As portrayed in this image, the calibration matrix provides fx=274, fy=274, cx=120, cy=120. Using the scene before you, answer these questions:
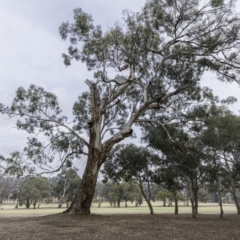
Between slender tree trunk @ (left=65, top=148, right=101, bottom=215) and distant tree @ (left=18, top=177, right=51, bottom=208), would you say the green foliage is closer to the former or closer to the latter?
distant tree @ (left=18, top=177, right=51, bottom=208)

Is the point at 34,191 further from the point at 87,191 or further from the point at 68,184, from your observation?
the point at 87,191

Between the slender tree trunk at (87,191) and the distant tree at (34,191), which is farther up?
the distant tree at (34,191)

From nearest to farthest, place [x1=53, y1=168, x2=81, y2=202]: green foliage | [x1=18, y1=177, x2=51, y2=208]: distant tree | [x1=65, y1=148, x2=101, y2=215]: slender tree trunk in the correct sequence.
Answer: [x1=65, y1=148, x2=101, y2=215]: slender tree trunk < [x1=53, y1=168, x2=81, y2=202]: green foliage < [x1=18, y1=177, x2=51, y2=208]: distant tree

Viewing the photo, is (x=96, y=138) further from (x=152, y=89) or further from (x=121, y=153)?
(x=121, y=153)

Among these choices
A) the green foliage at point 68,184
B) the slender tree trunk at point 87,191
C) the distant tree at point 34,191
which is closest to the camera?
the slender tree trunk at point 87,191

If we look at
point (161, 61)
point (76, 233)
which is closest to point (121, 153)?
Result: point (161, 61)

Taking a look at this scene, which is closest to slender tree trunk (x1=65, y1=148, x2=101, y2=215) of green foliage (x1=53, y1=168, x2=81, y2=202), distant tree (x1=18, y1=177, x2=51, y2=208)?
green foliage (x1=53, y1=168, x2=81, y2=202)

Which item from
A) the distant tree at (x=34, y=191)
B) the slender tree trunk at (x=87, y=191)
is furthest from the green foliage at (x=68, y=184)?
the slender tree trunk at (x=87, y=191)

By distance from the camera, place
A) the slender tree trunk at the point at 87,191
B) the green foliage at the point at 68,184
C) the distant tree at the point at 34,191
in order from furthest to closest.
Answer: the distant tree at the point at 34,191
the green foliage at the point at 68,184
the slender tree trunk at the point at 87,191

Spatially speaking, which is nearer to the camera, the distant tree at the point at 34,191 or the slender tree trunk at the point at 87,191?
the slender tree trunk at the point at 87,191

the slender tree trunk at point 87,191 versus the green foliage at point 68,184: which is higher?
the green foliage at point 68,184

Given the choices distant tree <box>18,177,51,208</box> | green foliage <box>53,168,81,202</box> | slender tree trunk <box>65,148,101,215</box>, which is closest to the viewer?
slender tree trunk <box>65,148,101,215</box>

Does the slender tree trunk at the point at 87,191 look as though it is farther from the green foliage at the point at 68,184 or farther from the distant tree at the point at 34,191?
the distant tree at the point at 34,191

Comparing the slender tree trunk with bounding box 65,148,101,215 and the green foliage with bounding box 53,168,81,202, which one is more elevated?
the green foliage with bounding box 53,168,81,202
